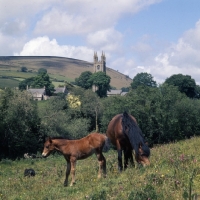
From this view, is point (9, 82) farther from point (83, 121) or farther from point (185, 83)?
point (83, 121)

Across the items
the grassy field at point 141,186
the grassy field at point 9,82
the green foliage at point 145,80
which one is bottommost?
the grassy field at point 141,186

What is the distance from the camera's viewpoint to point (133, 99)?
5612 cm

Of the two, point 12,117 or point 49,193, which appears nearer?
point 49,193

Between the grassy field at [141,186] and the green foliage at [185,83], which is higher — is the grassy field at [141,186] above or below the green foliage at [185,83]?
below

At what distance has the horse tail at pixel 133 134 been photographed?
11102 millimetres

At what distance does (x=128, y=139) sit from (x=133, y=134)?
58cm

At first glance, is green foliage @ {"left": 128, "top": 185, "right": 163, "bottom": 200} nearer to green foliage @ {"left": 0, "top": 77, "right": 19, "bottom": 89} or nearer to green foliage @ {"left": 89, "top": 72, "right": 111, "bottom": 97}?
green foliage @ {"left": 89, "top": 72, "right": 111, "bottom": 97}

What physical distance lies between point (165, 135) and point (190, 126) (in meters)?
5.94

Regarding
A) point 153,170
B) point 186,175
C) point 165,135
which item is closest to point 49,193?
point 153,170

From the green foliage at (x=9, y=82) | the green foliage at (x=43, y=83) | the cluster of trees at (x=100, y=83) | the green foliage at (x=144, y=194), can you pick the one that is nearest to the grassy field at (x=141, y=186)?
the green foliage at (x=144, y=194)

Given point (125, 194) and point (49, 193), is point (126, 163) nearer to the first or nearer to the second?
point (49, 193)

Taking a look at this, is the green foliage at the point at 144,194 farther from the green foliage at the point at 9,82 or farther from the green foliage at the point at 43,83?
the green foliage at the point at 9,82

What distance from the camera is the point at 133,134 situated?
11367 mm

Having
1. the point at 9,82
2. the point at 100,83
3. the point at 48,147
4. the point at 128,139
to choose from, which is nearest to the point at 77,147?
the point at 48,147
